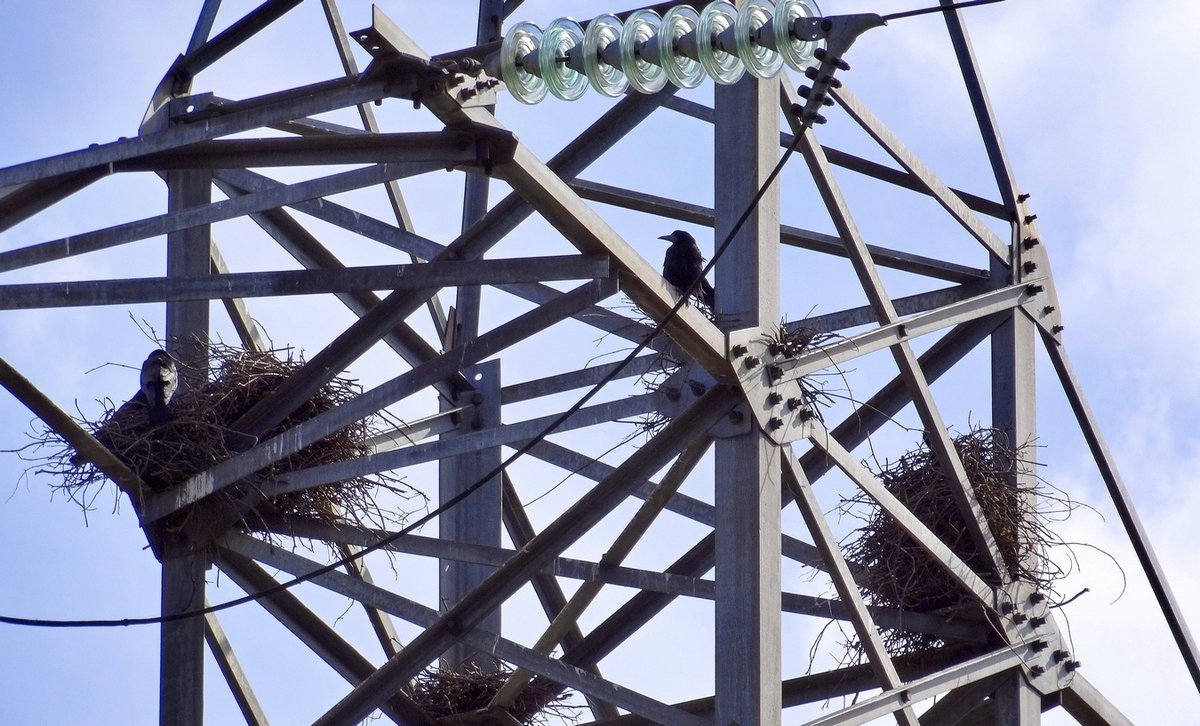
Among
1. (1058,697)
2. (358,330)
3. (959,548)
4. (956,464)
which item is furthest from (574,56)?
(1058,697)

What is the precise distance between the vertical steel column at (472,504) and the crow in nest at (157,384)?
4.78 feet

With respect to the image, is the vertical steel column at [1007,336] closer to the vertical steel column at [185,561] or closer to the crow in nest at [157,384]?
the vertical steel column at [185,561]

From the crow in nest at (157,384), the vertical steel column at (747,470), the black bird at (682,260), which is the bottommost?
the vertical steel column at (747,470)

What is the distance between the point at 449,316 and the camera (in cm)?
866

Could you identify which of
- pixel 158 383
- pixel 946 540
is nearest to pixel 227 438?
pixel 158 383

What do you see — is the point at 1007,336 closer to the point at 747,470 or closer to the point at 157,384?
the point at 747,470

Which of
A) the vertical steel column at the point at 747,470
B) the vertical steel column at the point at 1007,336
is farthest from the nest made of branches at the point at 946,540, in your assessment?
the vertical steel column at the point at 747,470

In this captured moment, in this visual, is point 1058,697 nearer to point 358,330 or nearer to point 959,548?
point 959,548

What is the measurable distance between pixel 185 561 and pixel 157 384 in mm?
712

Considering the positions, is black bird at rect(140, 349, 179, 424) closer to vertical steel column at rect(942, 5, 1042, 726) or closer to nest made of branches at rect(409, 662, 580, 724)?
nest made of branches at rect(409, 662, 580, 724)

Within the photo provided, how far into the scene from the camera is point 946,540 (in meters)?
7.75

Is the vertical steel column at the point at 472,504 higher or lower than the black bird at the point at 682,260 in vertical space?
lower

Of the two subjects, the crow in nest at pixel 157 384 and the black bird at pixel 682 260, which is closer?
the crow in nest at pixel 157 384

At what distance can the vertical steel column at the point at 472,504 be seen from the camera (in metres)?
8.37
